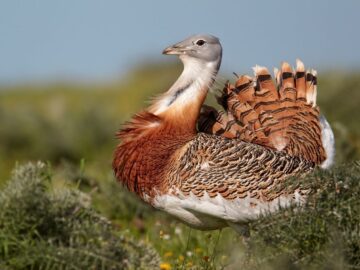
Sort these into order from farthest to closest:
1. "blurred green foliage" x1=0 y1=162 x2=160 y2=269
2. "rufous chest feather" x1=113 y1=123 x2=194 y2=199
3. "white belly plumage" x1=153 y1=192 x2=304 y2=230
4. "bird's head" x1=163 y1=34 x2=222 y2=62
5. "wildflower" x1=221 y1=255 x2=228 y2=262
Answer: "bird's head" x1=163 y1=34 x2=222 y2=62 < "wildflower" x1=221 y1=255 x2=228 y2=262 < "rufous chest feather" x1=113 y1=123 x2=194 y2=199 < "white belly plumage" x1=153 y1=192 x2=304 y2=230 < "blurred green foliage" x1=0 y1=162 x2=160 y2=269

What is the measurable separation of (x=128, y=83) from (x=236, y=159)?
1195cm

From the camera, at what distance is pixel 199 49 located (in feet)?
15.4

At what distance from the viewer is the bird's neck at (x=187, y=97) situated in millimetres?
4551

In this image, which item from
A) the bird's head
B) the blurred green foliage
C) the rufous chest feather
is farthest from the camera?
the bird's head

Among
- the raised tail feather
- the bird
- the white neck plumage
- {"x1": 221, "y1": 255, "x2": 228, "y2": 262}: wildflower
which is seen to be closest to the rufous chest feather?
the bird

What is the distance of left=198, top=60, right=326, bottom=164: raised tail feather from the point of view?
15.6 feet

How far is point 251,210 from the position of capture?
414 centimetres

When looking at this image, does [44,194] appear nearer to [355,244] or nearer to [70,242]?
[70,242]

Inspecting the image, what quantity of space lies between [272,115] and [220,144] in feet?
1.83

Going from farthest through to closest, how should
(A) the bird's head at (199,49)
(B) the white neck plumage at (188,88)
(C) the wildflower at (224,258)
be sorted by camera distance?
1. (A) the bird's head at (199,49)
2. (B) the white neck plumage at (188,88)
3. (C) the wildflower at (224,258)

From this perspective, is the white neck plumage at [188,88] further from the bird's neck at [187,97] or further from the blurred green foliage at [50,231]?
the blurred green foliage at [50,231]

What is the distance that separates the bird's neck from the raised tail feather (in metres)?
0.22

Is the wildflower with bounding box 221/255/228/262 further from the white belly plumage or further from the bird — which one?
the white belly plumage

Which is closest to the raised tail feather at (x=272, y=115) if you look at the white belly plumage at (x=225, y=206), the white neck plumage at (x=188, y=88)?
the white neck plumage at (x=188, y=88)
